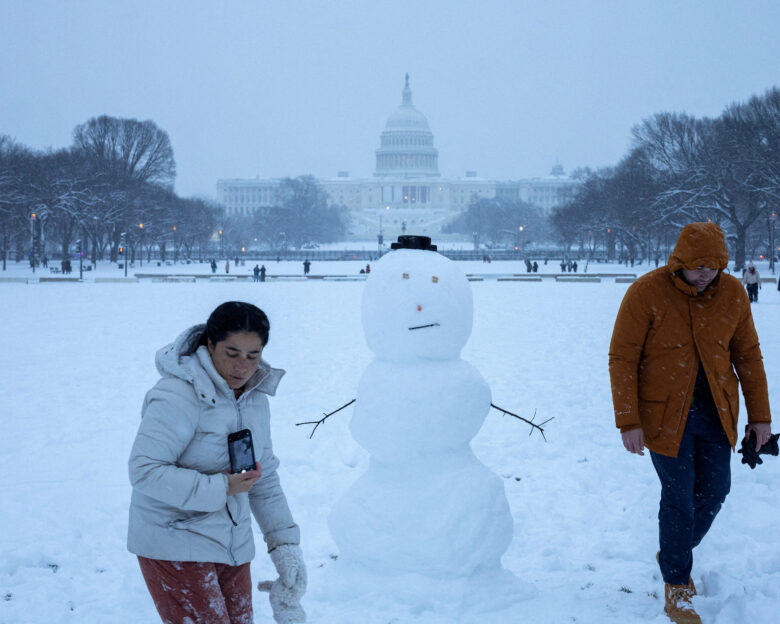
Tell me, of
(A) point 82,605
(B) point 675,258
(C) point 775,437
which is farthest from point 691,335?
(A) point 82,605

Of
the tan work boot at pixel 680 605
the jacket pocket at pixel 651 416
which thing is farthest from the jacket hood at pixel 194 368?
the tan work boot at pixel 680 605

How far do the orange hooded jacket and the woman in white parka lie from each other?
1.91m

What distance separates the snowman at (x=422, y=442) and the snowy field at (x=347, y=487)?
317 mm

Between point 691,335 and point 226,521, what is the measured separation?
243 centimetres

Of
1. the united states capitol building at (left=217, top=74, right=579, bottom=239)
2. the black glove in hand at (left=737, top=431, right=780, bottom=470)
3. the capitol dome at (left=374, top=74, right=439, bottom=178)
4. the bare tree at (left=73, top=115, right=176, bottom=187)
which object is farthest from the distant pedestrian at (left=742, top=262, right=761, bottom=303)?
the capitol dome at (left=374, top=74, right=439, bottom=178)

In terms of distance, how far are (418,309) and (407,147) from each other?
147 m

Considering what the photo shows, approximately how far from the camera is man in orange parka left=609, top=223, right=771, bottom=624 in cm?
389

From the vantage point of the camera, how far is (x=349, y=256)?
7588 cm

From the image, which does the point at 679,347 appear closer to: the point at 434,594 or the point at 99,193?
the point at 434,594

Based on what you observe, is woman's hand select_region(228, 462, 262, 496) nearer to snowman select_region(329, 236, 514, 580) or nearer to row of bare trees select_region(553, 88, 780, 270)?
snowman select_region(329, 236, 514, 580)

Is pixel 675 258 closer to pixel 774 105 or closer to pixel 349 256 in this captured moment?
pixel 774 105

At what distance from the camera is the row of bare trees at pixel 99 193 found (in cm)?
4959

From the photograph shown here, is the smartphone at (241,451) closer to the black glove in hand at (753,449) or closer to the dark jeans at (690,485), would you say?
the dark jeans at (690,485)

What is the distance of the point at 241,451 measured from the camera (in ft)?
9.11
